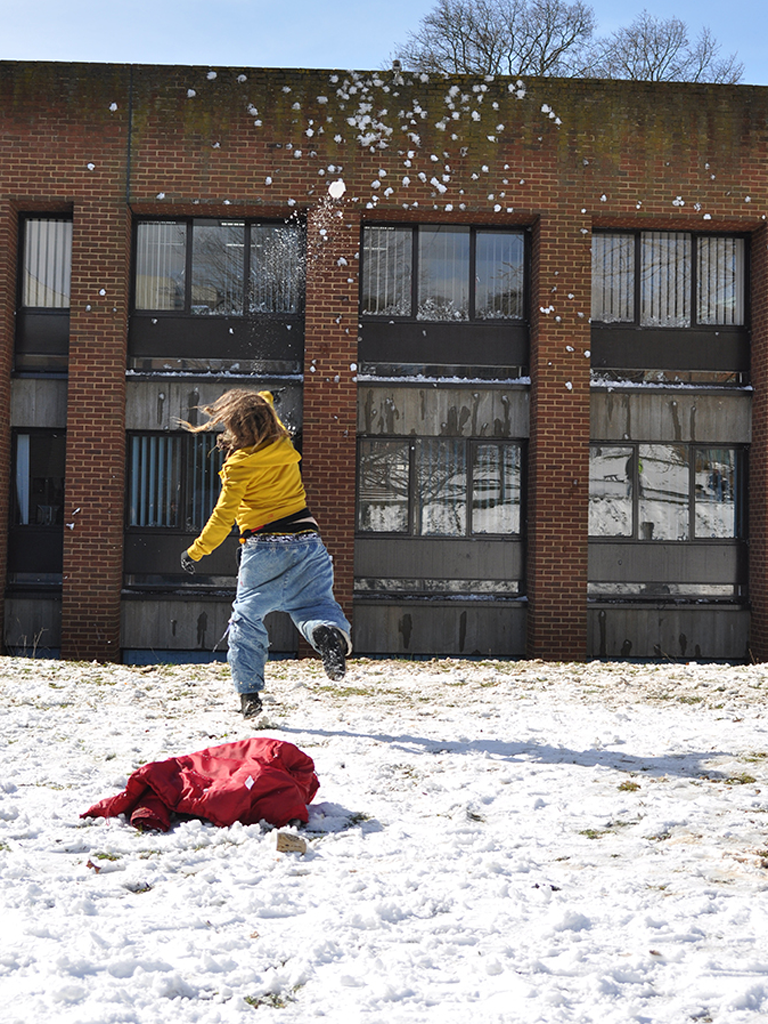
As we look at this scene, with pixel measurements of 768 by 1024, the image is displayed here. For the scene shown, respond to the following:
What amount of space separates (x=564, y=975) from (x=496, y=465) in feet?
31.4

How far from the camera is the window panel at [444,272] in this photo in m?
11.8

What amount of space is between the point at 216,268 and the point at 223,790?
917 cm

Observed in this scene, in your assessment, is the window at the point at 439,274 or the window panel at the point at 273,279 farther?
the window at the point at 439,274

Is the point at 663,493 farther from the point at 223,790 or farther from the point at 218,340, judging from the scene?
the point at 223,790

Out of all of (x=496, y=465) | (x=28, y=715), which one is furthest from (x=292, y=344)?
(x=28, y=715)

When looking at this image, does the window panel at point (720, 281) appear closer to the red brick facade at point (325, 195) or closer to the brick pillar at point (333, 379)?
the red brick facade at point (325, 195)

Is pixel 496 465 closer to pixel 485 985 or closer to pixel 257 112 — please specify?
pixel 257 112

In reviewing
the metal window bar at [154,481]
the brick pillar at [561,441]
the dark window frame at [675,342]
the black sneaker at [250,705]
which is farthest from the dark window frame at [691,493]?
the black sneaker at [250,705]

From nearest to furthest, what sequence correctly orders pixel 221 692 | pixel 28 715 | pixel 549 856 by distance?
1. pixel 549 856
2. pixel 28 715
3. pixel 221 692

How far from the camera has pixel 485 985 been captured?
2.42 metres

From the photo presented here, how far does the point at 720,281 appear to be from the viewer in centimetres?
1207

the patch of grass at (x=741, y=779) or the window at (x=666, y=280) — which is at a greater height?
the window at (x=666, y=280)

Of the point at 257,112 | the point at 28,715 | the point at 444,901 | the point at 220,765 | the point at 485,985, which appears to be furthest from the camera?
the point at 257,112

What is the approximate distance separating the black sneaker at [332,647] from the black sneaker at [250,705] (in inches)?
28.6
